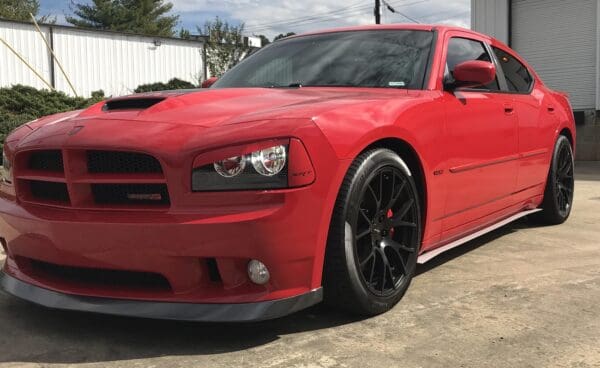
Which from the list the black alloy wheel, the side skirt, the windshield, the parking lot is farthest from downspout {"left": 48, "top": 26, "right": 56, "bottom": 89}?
the black alloy wheel

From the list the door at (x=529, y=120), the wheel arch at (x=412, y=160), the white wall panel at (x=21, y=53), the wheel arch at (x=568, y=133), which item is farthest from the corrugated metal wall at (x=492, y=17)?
the white wall panel at (x=21, y=53)

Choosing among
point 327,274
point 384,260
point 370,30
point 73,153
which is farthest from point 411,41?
point 73,153

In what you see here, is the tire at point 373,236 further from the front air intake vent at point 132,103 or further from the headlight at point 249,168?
the front air intake vent at point 132,103

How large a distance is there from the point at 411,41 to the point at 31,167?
2.31m

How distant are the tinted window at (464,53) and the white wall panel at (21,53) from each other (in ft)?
64.3

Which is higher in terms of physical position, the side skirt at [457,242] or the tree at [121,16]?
the tree at [121,16]

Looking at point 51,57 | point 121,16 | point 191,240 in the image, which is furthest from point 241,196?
point 121,16

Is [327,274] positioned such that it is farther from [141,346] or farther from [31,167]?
[31,167]

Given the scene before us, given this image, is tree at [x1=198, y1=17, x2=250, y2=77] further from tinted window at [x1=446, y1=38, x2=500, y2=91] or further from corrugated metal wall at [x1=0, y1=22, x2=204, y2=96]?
tinted window at [x1=446, y1=38, x2=500, y2=91]

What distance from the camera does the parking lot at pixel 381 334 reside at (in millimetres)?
2426

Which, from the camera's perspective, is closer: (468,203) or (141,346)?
(141,346)

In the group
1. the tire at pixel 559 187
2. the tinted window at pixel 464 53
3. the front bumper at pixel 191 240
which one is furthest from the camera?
the tire at pixel 559 187

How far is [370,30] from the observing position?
4004mm

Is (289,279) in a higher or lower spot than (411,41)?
lower
